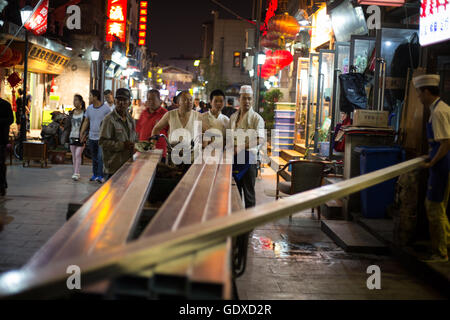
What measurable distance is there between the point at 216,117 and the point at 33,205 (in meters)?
3.87

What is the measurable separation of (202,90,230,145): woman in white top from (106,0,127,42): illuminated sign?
25.4 meters

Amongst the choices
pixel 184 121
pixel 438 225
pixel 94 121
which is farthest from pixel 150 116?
pixel 438 225

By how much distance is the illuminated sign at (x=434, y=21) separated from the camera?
6.42 metres

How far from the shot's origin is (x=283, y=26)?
53.2 feet

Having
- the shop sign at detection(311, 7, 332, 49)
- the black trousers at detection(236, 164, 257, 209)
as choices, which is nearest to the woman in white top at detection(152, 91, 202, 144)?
the black trousers at detection(236, 164, 257, 209)

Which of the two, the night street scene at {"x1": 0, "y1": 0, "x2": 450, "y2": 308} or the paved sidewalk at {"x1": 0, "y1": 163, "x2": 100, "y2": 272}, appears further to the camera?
the paved sidewalk at {"x1": 0, "y1": 163, "x2": 100, "y2": 272}

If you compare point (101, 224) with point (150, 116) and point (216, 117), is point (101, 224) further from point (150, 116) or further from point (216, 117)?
point (150, 116)

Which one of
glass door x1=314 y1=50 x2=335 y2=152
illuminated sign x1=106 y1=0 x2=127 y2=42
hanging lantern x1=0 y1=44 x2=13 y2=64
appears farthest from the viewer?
illuminated sign x1=106 y1=0 x2=127 y2=42

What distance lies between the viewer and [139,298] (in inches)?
93.0

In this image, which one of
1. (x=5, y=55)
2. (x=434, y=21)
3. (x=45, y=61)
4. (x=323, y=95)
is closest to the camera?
(x=434, y=21)

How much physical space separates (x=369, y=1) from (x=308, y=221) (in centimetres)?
435

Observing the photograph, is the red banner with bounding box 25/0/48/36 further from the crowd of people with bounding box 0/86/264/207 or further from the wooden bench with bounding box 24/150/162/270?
the wooden bench with bounding box 24/150/162/270

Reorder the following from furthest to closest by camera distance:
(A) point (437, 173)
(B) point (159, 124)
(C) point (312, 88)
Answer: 1. (C) point (312, 88)
2. (B) point (159, 124)
3. (A) point (437, 173)

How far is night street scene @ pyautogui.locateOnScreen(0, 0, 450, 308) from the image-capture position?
247 centimetres
